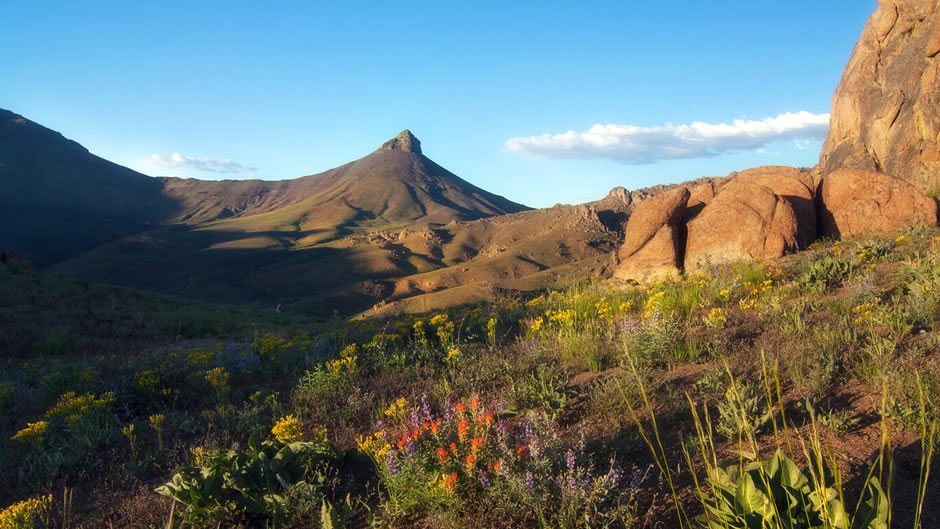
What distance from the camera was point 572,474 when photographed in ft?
9.13

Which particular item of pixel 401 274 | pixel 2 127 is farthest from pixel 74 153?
pixel 401 274

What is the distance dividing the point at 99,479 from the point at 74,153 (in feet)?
547

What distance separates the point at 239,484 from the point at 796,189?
49.7ft

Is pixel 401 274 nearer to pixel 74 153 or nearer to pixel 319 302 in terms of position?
pixel 319 302

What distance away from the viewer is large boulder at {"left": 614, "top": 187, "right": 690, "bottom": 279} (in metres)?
13.3

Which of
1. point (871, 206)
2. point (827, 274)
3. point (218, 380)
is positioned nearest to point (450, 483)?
point (218, 380)

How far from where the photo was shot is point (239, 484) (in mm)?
3100

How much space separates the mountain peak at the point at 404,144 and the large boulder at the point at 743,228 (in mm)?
160806

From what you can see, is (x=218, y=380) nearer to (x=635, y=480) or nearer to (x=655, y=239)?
(x=635, y=480)

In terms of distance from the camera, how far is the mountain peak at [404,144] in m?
170

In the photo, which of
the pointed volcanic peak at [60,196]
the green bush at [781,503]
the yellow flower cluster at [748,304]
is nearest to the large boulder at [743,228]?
the yellow flower cluster at [748,304]

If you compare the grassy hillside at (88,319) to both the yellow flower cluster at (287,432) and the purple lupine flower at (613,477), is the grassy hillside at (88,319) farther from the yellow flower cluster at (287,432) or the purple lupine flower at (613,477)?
the purple lupine flower at (613,477)

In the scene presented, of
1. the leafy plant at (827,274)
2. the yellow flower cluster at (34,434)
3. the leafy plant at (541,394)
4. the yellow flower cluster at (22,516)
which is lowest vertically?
the yellow flower cluster at (22,516)

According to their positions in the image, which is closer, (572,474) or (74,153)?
(572,474)
